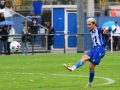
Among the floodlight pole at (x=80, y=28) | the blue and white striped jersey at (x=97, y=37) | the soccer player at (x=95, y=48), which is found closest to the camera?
the soccer player at (x=95, y=48)

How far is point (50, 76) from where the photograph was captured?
20125 mm

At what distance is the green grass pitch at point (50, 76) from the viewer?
16597 mm

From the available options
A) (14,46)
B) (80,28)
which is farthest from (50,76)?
(80,28)

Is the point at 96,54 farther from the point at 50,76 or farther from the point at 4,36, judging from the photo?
the point at 4,36

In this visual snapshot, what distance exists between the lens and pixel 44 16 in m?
44.9

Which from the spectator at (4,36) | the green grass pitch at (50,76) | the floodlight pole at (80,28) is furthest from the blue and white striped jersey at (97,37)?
the floodlight pole at (80,28)

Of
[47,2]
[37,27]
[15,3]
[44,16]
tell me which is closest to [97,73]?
[37,27]

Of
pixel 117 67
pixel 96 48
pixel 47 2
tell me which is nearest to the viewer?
pixel 96 48

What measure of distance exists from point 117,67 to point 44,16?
2182 centimetres

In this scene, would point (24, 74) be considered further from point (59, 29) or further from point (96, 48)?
point (59, 29)

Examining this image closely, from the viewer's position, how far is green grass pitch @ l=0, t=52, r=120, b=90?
1660cm

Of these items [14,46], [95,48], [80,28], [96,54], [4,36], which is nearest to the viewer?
[96,54]

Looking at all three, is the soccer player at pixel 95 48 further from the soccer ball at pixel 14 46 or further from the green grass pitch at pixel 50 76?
the soccer ball at pixel 14 46

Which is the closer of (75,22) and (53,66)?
(53,66)
